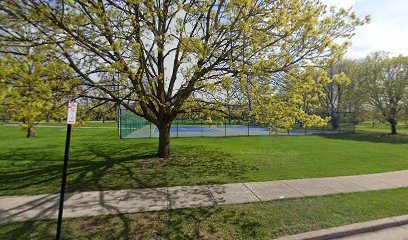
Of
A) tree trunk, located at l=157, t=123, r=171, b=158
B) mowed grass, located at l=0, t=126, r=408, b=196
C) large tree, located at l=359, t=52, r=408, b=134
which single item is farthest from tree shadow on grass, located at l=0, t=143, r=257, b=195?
large tree, located at l=359, t=52, r=408, b=134

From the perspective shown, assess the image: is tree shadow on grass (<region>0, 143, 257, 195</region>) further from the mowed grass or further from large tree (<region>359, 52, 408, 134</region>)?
large tree (<region>359, 52, 408, 134</region>)

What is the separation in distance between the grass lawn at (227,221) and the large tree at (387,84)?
26611mm

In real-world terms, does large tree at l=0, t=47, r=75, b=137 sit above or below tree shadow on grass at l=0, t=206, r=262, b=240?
above

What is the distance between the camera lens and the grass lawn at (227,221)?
3.80 metres

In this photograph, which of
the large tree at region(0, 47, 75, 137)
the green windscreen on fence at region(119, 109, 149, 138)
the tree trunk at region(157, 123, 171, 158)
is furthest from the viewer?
the green windscreen on fence at region(119, 109, 149, 138)

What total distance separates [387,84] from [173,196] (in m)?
30.5

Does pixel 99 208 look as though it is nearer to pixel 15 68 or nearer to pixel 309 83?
pixel 15 68

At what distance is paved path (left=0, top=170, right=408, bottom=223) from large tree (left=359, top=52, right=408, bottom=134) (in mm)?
24316

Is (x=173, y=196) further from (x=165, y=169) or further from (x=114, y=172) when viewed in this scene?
(x=114, y=172)

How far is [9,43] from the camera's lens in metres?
6.18

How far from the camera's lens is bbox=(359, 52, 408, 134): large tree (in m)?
25.3

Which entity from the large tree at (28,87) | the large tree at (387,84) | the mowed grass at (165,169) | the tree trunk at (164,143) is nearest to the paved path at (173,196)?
the mowed grass at (165,169)

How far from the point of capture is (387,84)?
26203 millimetres

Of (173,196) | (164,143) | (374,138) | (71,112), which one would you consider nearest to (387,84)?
(374,138)
